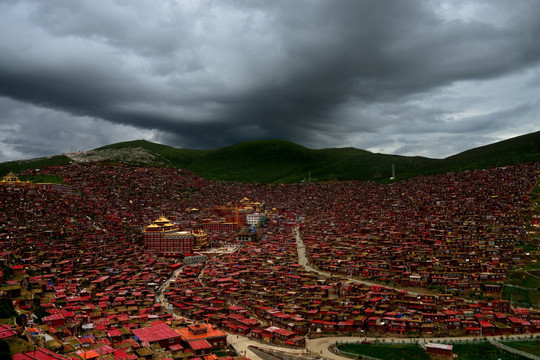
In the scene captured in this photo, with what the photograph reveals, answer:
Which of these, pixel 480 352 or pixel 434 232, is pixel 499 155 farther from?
pixel 480 352

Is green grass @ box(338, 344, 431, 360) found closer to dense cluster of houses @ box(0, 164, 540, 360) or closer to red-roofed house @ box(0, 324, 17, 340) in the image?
dense cluster of houses @ box(0, 164, 540, 360)

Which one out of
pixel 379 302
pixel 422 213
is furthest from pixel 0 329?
pixel 422 213

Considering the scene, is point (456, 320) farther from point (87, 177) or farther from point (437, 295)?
point (87, 177)

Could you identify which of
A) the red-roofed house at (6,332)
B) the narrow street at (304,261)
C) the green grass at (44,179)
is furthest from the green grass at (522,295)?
the green grass at (44,179)

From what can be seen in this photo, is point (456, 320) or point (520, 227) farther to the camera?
point (520, 227)

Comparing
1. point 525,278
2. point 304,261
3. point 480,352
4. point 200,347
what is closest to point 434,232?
point 525,278

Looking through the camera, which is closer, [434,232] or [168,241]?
[434,232]
